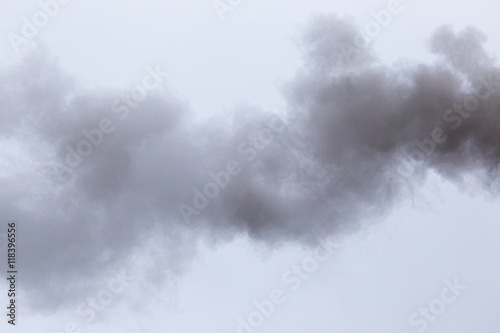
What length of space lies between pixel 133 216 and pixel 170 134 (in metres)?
3.03

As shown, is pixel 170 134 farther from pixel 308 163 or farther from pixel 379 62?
pixel 379 62

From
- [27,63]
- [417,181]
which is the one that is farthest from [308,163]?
[27,63]

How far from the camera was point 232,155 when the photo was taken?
65.8 feet

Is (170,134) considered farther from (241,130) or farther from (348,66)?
(348,66)

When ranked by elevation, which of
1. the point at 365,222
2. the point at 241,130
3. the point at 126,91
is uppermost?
the point at 126,91

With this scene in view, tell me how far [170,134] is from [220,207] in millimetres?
3006

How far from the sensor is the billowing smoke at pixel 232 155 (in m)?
19.8

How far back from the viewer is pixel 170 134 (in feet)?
65.7

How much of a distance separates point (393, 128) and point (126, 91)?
30.2 feet

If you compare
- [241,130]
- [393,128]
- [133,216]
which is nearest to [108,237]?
[133,216]

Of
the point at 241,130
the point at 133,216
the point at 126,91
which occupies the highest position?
the point at 126,91

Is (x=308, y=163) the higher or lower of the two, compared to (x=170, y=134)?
lower

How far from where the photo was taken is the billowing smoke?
64.8 ft

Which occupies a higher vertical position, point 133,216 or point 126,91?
point 126,91
